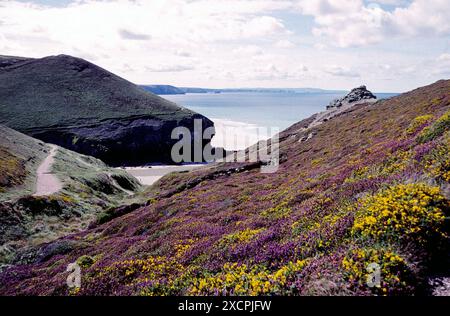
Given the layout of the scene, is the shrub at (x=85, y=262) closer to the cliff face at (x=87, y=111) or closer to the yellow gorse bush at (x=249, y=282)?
the yellow gorse bush at (x=249, y=282)

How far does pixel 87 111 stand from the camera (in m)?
145

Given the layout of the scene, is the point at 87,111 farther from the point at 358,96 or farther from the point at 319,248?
the point at 319,248

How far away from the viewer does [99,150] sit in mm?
118750

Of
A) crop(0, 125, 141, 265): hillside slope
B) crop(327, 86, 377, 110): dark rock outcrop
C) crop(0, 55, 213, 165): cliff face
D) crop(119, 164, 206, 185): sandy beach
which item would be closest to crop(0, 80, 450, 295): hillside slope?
crop(0, 125, 141, 265): hillside slope

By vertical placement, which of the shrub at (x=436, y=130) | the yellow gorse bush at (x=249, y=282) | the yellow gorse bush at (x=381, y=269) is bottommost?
the yellow gorse bush at (x=249, y=282)

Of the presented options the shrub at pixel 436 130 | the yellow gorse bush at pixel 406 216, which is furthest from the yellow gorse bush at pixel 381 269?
the shrub at pixel 436 130

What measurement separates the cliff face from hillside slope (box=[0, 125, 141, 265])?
185 ft

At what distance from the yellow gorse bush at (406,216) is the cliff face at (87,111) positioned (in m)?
115

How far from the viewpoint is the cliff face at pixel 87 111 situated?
405ft

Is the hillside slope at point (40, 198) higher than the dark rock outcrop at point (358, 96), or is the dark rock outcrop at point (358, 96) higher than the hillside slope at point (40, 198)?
the dark rock outcrop at point (358, 96)

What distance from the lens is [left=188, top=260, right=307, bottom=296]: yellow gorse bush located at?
25.1ft

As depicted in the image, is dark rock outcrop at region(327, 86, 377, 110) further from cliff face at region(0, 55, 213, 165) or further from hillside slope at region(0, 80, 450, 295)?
hillside slope at region(0, 80, 450, 295)
